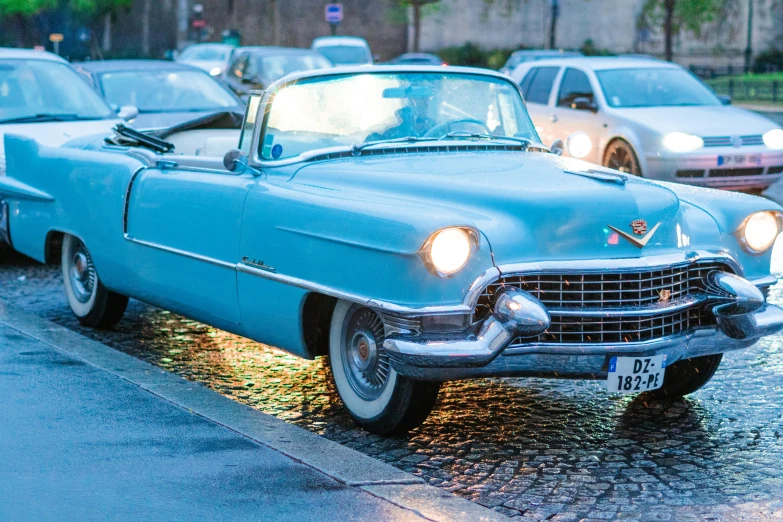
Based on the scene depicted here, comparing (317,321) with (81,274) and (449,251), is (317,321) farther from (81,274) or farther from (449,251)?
(81,274)

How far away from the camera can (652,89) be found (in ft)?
49.4

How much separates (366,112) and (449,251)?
63.9 inches

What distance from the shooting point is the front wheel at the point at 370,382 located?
5.50 meters

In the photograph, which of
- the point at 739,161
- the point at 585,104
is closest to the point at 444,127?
the point at 739,161

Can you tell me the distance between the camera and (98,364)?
6.92 meters

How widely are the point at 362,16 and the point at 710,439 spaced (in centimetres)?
5980

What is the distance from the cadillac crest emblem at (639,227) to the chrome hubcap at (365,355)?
113 centimetres

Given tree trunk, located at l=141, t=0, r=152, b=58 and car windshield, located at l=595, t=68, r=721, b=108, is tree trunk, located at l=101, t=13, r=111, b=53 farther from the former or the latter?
car windshield, located at l=595, t=68, r=721, b=108

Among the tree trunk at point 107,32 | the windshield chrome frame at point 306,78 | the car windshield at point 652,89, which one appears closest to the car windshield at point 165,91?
the car windshield at point 652,89

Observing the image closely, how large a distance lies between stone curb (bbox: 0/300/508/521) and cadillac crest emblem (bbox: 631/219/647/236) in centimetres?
141

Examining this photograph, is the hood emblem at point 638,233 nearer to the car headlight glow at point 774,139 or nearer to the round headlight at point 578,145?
the round headlight at point 578,145

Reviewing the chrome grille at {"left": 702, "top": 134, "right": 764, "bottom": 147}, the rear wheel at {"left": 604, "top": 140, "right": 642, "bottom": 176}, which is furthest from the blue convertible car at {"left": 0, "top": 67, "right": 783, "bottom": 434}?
the rear wheel at {"left": 604, "top": 140, "right": 642, "bottom": 176}

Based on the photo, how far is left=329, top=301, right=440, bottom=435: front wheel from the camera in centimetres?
550

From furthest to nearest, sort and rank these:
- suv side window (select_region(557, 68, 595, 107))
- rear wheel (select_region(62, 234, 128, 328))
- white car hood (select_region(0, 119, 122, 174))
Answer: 1. suv side window (select_region(557, 68, 595, 107))
2. white car hood (select_region(0, 119, 122, 174))
3. rear wheel (select_region(62, 234, 128, 328))
